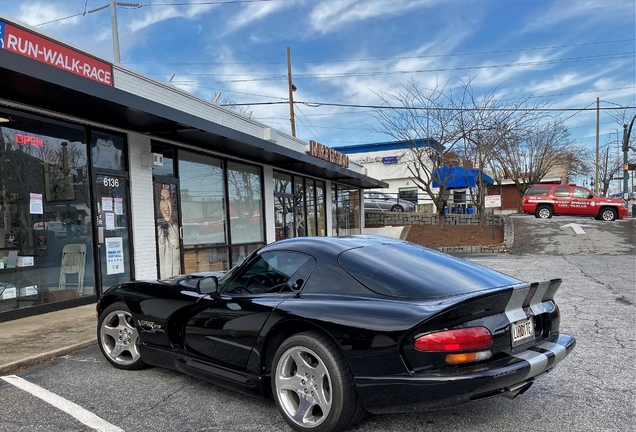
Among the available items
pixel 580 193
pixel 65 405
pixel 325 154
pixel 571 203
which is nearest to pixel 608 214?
pixel 580 193

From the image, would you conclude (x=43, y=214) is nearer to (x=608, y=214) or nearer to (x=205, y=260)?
(x=205, y=260)

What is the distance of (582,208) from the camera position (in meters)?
22.3

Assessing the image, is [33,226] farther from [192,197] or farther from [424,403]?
[424,403]

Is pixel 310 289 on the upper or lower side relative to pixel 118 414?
upper

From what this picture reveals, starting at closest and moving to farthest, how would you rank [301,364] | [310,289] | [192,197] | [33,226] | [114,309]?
1. [301,364]
2. [310,289]
3. [114,309]
4. [33,226]
5. [192,197]

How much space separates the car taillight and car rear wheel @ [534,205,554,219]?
22.6 metres

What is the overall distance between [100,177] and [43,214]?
1.07 m

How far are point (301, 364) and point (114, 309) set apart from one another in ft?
7.50

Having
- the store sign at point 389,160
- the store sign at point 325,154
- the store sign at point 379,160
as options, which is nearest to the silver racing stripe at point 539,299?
the store sign at point 325,154

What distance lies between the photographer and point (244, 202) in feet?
37.9

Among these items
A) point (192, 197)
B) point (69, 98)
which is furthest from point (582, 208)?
point (69, 98)

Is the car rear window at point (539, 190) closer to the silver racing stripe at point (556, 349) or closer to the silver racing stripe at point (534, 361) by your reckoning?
the silver racing stripe at point (556, 349)

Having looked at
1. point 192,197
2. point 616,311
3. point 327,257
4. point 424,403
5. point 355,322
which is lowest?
point 616,311

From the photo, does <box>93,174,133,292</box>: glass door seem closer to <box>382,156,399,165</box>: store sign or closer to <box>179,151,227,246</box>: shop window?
<box>179,151,227,246</box>: shop window
